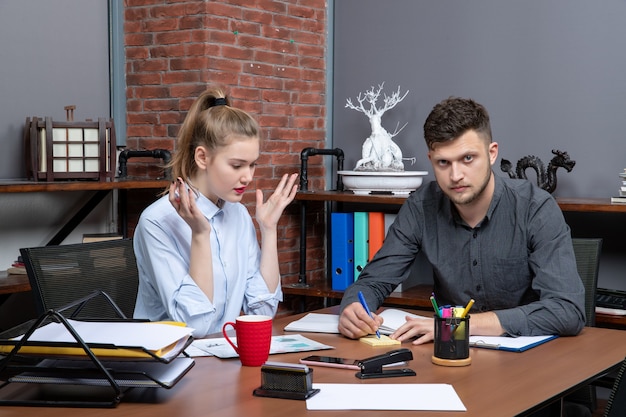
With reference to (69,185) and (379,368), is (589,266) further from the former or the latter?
(69,185)

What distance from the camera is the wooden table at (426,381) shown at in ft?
4.79

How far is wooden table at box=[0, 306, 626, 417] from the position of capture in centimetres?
146

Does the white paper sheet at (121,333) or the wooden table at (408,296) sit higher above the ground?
the white paper sheet at (121,333)

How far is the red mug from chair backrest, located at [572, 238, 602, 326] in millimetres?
1143

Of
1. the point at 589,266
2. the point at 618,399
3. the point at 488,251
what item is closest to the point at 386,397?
the point at 618,399

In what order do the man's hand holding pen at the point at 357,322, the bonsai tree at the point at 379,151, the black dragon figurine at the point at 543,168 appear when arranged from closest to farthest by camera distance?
the man's hand holding pen at the point at 357,322 → the black dragon figurine at the point at 543,168 → the bonsai tree at the point at 379,151

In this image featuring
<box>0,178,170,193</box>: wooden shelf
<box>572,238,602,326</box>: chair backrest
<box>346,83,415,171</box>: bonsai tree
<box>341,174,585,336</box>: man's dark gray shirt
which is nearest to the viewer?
<box>341,174,585,336</box>: man's dark gray shirt

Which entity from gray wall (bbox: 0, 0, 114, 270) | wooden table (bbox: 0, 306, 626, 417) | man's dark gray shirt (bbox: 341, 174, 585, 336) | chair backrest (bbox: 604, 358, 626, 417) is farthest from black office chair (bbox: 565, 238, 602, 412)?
gray wall (bbox: 0, 0, 114, 270)

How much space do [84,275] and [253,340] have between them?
27.5 inches

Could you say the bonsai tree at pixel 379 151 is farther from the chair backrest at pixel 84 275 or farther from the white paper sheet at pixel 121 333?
the white paper sheet at pixel 121 333

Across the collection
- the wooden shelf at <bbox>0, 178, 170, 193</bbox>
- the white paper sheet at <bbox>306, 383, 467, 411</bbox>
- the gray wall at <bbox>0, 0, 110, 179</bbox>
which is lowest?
the white paper sheet at <bbox>306, 383, 467, 411</bbox>

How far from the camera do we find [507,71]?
3.70 metres

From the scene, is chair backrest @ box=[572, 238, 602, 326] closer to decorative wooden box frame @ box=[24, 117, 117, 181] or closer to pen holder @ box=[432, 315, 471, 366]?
pen holder @ box=[432, 315, 471, 366]

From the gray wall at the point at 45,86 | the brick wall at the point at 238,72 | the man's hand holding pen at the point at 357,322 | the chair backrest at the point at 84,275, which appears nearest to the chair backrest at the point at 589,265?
the man's hand holding pen at the point at 357,322
